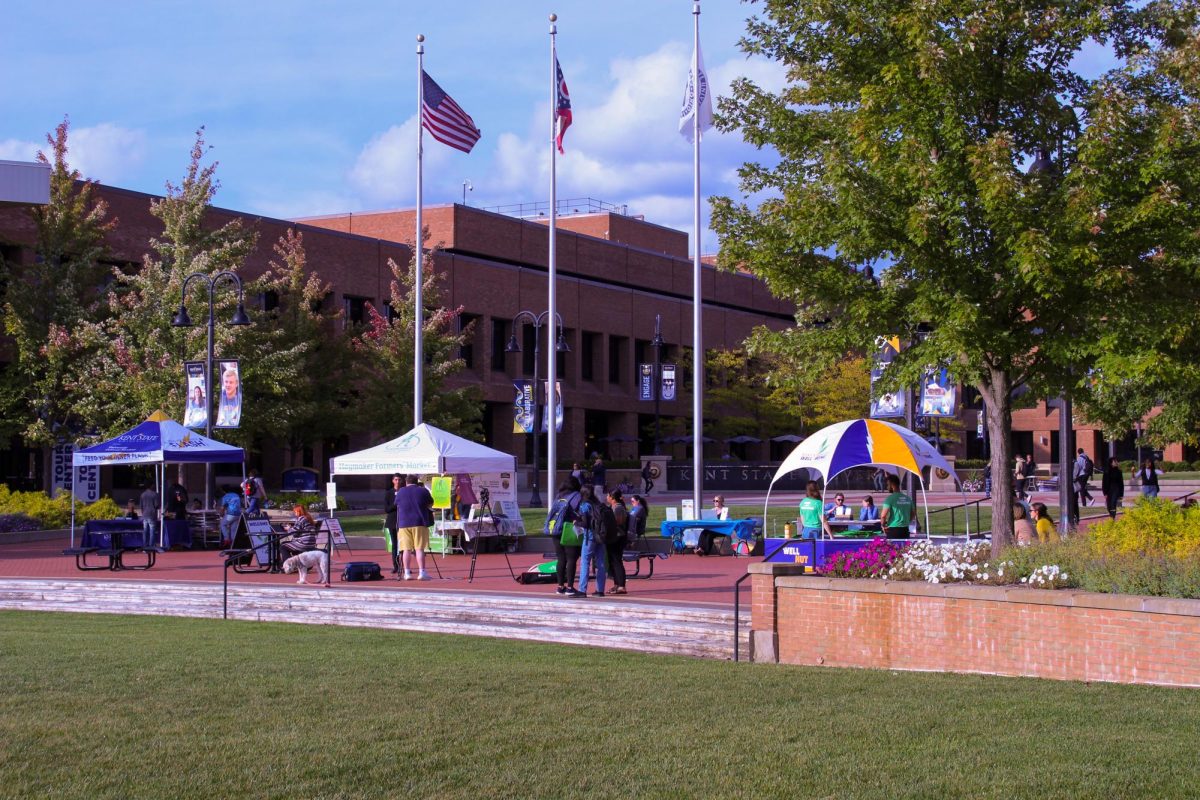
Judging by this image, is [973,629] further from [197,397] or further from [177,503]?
[197,397]

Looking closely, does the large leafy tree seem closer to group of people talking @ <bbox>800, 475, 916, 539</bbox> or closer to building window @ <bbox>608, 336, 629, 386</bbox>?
group of people talking @ <bbox>800, 475, 916, 539</bbox>

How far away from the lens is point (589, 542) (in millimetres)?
17156

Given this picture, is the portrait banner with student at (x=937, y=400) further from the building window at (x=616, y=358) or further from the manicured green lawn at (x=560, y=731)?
the building window at (x=616, y=358)

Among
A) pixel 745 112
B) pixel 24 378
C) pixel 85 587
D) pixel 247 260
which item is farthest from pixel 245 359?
pixel 745 112

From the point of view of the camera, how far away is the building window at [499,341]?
203ft

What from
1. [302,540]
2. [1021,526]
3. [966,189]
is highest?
[966,189]

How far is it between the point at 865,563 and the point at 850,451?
390 inches

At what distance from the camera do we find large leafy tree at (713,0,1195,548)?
49.7ft

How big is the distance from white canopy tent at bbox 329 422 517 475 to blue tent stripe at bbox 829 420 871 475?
6.50 metres

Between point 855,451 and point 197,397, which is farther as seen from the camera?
point 197,397

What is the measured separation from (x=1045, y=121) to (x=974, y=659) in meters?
8.12

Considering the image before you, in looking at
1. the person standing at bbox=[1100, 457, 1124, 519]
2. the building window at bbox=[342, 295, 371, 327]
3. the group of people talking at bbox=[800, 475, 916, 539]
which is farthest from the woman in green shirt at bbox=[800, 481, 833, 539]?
the building window at bbox=[342, 295, 371, 327]

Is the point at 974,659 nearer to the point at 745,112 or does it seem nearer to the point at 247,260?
the point at 745,112

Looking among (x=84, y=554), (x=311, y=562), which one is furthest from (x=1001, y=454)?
(x=84, y=554)
